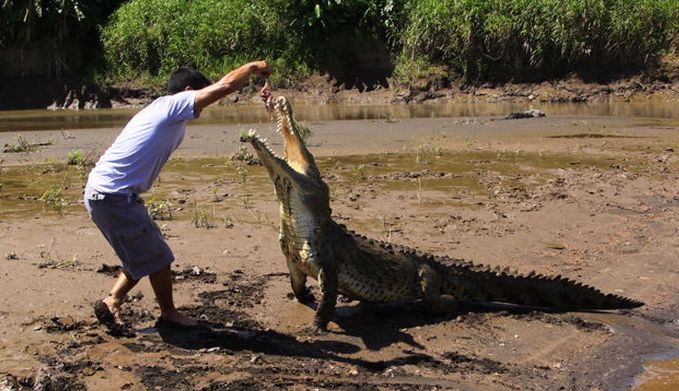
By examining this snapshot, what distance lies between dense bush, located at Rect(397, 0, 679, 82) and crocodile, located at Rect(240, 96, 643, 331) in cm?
1961

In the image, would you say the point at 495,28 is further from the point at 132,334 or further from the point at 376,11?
the point at 132,334

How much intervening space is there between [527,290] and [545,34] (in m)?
20.1

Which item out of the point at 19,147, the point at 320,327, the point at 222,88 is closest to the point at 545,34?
the point at 19,147

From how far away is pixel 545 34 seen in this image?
80.8ft

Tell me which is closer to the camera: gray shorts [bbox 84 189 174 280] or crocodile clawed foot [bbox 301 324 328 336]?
gray shorts [bbox 84 189 174 280]

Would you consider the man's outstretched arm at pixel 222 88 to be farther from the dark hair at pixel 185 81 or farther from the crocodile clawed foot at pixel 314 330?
the crocodile clawed foot at pixel 314 330

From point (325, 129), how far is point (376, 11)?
1124cm

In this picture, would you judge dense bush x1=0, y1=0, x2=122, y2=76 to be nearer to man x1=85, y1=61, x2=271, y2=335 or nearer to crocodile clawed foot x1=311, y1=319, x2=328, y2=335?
man x1=85, y1=61, x2=271, y2=335

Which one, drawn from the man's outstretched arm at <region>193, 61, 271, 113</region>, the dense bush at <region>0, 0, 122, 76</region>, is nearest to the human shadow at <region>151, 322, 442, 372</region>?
the man's outstretched arm at <region>193, 61, 271, 113</region>

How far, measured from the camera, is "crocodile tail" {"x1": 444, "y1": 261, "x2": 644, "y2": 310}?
18.9 ft

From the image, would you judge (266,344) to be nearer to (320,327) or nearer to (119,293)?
(320,327)

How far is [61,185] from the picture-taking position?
941 cm

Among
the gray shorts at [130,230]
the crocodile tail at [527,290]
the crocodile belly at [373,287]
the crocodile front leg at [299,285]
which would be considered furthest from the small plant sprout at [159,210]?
the crocodile tail at [527,290]

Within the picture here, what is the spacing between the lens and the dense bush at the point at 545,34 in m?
24.2
